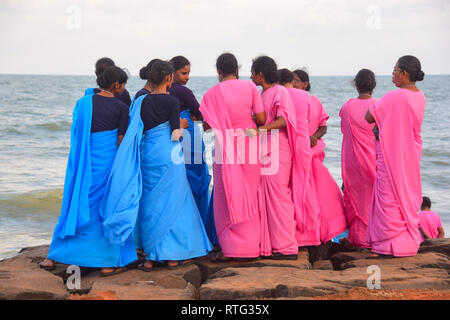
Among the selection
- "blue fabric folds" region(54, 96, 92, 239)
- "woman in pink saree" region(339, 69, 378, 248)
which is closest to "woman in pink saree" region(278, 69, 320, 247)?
"woman in pink saree" region(339, 69, 378, 248)

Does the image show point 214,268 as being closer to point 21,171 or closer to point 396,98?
point 396,98

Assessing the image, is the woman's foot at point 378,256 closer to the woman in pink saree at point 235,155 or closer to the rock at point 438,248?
the rock at point 438,248

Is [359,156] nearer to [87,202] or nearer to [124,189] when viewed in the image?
[124,189]

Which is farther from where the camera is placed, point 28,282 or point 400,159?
point 400,159

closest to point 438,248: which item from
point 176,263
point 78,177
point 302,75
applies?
point 302,75

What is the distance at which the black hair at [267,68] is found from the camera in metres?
5.10

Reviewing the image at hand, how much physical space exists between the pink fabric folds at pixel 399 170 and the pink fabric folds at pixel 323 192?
0.65 metres

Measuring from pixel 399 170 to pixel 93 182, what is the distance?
9.27 feet

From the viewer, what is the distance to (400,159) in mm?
5016

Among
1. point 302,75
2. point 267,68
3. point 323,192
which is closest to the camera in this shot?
point 267,68

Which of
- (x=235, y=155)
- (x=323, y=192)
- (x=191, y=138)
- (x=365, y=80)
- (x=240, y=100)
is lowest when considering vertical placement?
(x=323, y=192)

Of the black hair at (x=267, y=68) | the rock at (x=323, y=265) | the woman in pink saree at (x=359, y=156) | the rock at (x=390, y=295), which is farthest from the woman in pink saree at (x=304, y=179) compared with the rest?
the rock at (x=390, y=295)

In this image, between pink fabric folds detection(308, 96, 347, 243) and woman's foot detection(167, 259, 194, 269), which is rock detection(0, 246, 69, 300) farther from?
pink fabric folds detection(308, 96, 347, 243)

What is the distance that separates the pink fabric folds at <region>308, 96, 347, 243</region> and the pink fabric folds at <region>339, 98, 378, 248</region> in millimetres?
169
